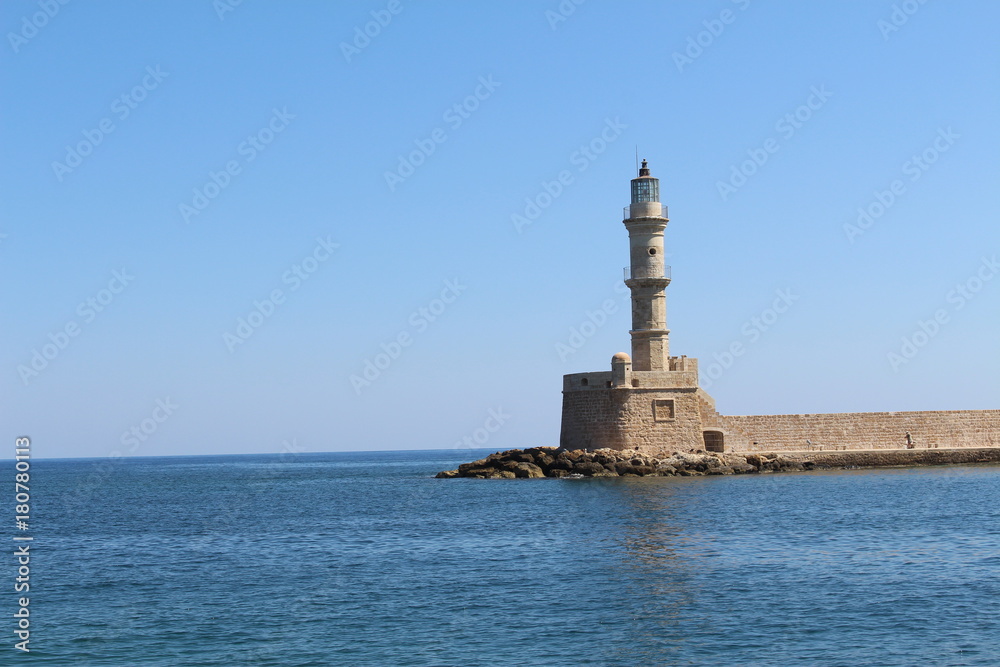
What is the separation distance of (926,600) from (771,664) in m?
4.45

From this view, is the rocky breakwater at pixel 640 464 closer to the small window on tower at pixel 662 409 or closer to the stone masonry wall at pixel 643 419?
the stone masonry wall at pixel 643 419

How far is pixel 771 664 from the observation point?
41.5 ft

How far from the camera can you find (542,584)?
17703 millimetres

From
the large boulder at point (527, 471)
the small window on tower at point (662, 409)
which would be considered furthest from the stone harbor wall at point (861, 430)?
the large boulder at point (527, 471)

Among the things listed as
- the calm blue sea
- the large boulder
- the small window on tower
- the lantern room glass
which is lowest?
the calm blue sea

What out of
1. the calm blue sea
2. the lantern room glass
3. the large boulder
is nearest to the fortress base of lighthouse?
the large boulder

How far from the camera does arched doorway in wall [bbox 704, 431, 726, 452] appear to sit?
135ft

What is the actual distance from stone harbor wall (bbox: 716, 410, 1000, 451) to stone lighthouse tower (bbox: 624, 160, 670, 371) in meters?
3.80

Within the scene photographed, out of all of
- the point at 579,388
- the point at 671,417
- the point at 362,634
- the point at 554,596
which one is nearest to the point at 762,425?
the point at 671,417

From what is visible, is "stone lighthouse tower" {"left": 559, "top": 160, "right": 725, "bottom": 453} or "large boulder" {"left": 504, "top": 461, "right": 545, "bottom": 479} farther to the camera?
"large boulder" {"left": 504, "top": 461, "right": 545, "bottom": 479}

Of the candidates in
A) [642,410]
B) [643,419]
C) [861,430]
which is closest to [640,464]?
[643,419]

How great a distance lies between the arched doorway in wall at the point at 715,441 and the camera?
4103 centimetres

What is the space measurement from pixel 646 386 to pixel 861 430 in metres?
9.74

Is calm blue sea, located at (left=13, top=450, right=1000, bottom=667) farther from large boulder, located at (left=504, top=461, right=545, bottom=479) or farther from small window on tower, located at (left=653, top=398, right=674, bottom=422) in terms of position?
large boulder, located at (left=504, top=461, right=545, bottom=479)
